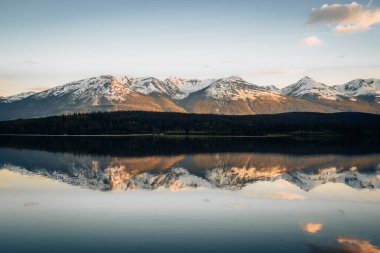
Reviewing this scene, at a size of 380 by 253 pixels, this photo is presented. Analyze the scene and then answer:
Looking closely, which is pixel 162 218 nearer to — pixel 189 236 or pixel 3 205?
pixel 189 236

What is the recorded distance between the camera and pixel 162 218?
34.1m

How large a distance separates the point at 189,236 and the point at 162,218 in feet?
19.7

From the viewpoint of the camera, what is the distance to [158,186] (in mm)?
52375

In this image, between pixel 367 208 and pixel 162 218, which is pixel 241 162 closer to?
pixel 367 208

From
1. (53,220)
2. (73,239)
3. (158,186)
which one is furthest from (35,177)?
(73,239)

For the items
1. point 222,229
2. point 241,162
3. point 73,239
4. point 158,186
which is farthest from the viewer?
point 241,162

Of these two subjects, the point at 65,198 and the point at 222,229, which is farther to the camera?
the point at 65,198

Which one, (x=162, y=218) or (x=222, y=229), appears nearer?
(x=222, y=229)

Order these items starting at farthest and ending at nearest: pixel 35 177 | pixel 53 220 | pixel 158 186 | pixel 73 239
A: pixel 35 177 < pixel 158 186 < pixel 53 220 < pixel 73 239

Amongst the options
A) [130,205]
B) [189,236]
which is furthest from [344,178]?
[189,236]

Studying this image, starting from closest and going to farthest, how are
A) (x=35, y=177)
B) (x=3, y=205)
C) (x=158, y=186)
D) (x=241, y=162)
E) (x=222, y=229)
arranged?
(x=222, y=229) < (x=3, y=205) < (x=158, y=186) < (x=35, y=177) < (x=241, y=162)

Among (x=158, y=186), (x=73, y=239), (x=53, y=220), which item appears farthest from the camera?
(x=158, y=186)

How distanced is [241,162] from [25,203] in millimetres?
51480

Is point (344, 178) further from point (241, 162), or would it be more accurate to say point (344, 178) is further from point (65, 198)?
point (65, 198)
